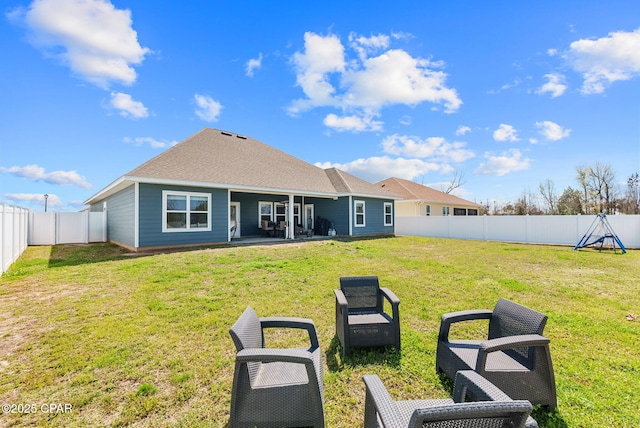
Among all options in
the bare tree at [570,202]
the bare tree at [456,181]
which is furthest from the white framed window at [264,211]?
the bare tree at [456,181]

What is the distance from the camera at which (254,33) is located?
35.3 feet

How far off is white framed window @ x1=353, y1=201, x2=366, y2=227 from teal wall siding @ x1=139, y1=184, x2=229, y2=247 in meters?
8.34

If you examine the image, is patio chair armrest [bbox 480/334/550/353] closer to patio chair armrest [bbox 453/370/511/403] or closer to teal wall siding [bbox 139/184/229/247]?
patio chair armrest [bbox 453/370/511/403]

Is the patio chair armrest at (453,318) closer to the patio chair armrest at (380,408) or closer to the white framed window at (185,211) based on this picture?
the patio chair armrest at (380,408)

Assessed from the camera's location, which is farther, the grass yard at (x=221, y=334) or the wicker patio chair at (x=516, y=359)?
the grass yard at (x=221, y=334)

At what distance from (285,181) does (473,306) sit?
12.0 meters

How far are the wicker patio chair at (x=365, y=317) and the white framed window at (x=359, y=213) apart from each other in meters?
13.8

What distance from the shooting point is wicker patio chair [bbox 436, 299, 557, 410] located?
2.15 m

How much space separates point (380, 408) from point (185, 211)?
1173 centimetres

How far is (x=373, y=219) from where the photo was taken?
18625 mm

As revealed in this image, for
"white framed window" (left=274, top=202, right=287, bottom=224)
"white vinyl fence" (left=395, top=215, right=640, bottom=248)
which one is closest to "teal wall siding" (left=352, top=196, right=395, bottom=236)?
"white vinyl fence" (left=395, top=215, right=640, bottom=248)

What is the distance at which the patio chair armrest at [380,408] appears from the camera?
135 centimetres

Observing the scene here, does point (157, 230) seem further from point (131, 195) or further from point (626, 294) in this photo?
point (626, 294)

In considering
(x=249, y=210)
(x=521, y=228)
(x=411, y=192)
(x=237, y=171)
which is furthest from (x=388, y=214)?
(x=237, y=171)
